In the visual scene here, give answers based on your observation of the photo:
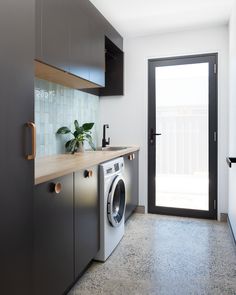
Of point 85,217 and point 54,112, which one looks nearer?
point 85,217

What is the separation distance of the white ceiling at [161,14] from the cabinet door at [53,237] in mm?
2049

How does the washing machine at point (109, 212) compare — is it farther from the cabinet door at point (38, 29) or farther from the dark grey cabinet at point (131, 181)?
the cabinet door at point (38, 29)

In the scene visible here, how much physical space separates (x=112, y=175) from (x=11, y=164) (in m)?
1.36

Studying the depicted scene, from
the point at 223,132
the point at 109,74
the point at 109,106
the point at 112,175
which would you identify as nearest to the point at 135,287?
the point at 112,175

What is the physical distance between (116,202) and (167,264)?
0.77 m

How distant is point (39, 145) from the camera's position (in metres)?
2.36

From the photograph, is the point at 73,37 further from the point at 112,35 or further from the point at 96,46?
the point at 112,35

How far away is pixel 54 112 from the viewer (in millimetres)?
2615

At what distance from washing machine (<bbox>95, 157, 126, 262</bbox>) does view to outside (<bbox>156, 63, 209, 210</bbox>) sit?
1.16m

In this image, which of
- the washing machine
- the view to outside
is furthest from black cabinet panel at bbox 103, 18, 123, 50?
the washing machine

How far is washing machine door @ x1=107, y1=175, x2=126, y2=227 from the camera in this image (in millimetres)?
2306

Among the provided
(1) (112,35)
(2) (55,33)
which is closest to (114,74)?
(1) (112,35)

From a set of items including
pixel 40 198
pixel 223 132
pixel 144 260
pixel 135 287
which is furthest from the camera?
pixel 223 132

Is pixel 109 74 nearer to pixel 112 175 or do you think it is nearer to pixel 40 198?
pixel 112 175
